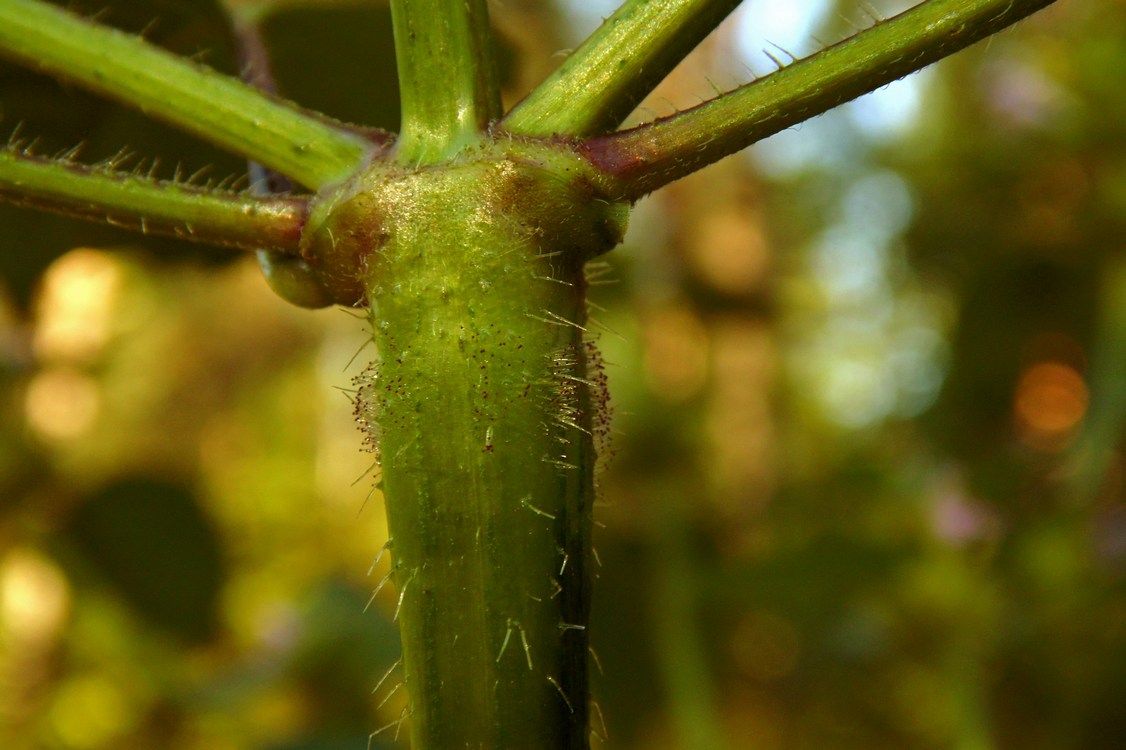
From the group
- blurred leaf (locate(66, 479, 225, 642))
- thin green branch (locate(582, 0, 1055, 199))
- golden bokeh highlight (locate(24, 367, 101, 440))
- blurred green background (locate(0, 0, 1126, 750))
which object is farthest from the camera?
golden bokeh highlight (locate(24, 367, 101, 440))

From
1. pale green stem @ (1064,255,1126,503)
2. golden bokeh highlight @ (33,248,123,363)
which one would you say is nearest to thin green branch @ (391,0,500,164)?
pale green stem @ (1064,255,1126,503)

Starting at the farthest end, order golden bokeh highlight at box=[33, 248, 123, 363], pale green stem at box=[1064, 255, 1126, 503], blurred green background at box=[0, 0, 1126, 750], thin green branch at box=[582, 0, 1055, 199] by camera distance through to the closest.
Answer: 1. golden bokeh highlight at box=[33, 248, 123, 363]
2. pale green stem at box=[1064, 255, 1126, 503]
3. blurred green background at box=[0, 0, 1126, 750]
4. thin green branch at box=[582, 0, 1055, 199]

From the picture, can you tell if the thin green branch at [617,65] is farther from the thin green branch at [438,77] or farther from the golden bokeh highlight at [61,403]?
the golden bokeh highlight at [61,403]

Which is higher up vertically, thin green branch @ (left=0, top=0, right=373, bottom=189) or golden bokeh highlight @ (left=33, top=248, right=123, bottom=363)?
golden bokeh highlight @ (left=33, top=248, right=123, bottom=363)

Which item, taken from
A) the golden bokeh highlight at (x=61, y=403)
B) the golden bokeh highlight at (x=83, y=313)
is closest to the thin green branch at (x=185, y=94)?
the golden bokeh highlight at (x=61, y=403)

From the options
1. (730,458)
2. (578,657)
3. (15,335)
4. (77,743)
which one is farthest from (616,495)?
(77,743)

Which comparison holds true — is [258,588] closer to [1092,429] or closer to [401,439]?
[1092,429]

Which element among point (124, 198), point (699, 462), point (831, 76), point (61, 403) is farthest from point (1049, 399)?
point (124, 198)

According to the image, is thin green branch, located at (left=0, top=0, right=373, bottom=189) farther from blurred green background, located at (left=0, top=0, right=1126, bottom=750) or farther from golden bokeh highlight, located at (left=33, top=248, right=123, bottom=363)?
golden bokeh highlight, located at (left=33, top=248, right=123, bottom=363)
